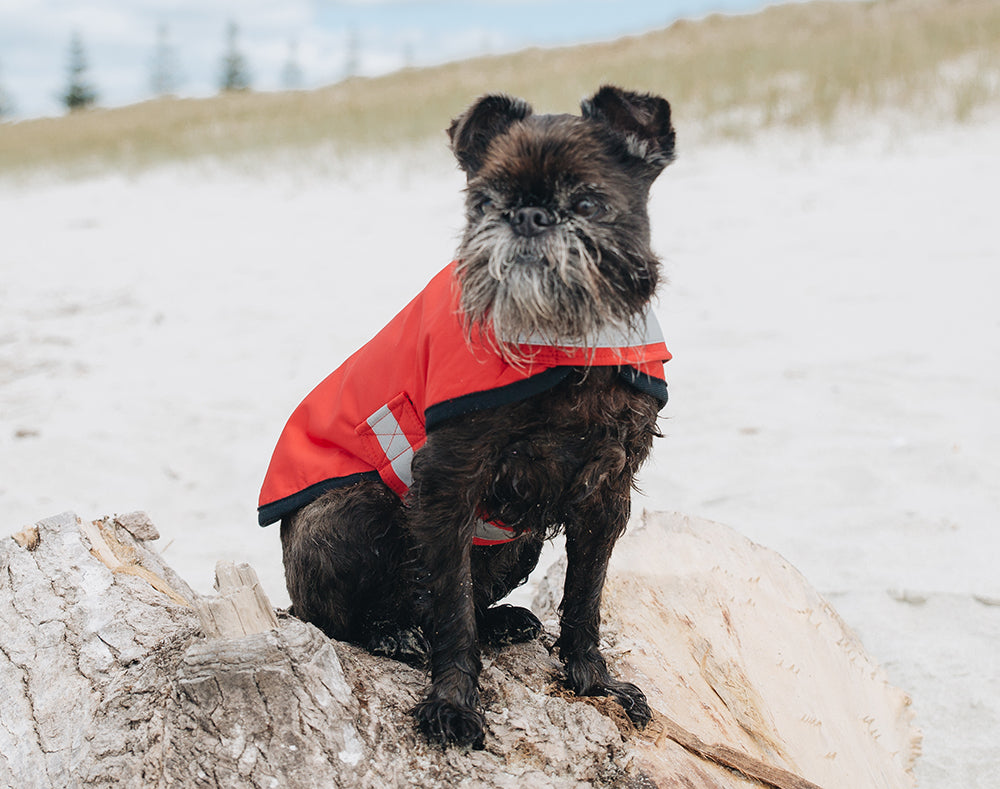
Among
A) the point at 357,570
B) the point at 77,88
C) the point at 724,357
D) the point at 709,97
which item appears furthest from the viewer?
the point at 77,88

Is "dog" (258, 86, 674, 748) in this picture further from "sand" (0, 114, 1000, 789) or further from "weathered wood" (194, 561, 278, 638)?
"sand" (0, 114, 1000, 789)

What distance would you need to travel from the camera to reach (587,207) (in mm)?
2072

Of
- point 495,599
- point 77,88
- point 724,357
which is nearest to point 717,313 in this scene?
point 724,357

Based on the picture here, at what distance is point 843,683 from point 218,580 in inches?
90.9

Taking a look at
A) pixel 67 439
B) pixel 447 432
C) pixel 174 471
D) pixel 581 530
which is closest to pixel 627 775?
pixel 581 530

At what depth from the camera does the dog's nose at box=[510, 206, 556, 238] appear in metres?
2.02

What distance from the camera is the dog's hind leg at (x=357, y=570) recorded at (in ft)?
8.34

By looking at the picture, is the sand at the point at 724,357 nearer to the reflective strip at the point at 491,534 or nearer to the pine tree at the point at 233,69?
the reflective strip at the point at 491,534

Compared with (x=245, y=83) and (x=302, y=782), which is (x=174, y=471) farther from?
(x=245, y=83)

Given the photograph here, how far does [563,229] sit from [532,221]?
0.24 ft

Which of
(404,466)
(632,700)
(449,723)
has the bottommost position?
(632,700)

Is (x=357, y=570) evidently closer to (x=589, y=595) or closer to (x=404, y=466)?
(x=404, y=466)

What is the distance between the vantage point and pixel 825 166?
9.59 m

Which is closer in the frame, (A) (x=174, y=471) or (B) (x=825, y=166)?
(A) (x=174, y=471)
